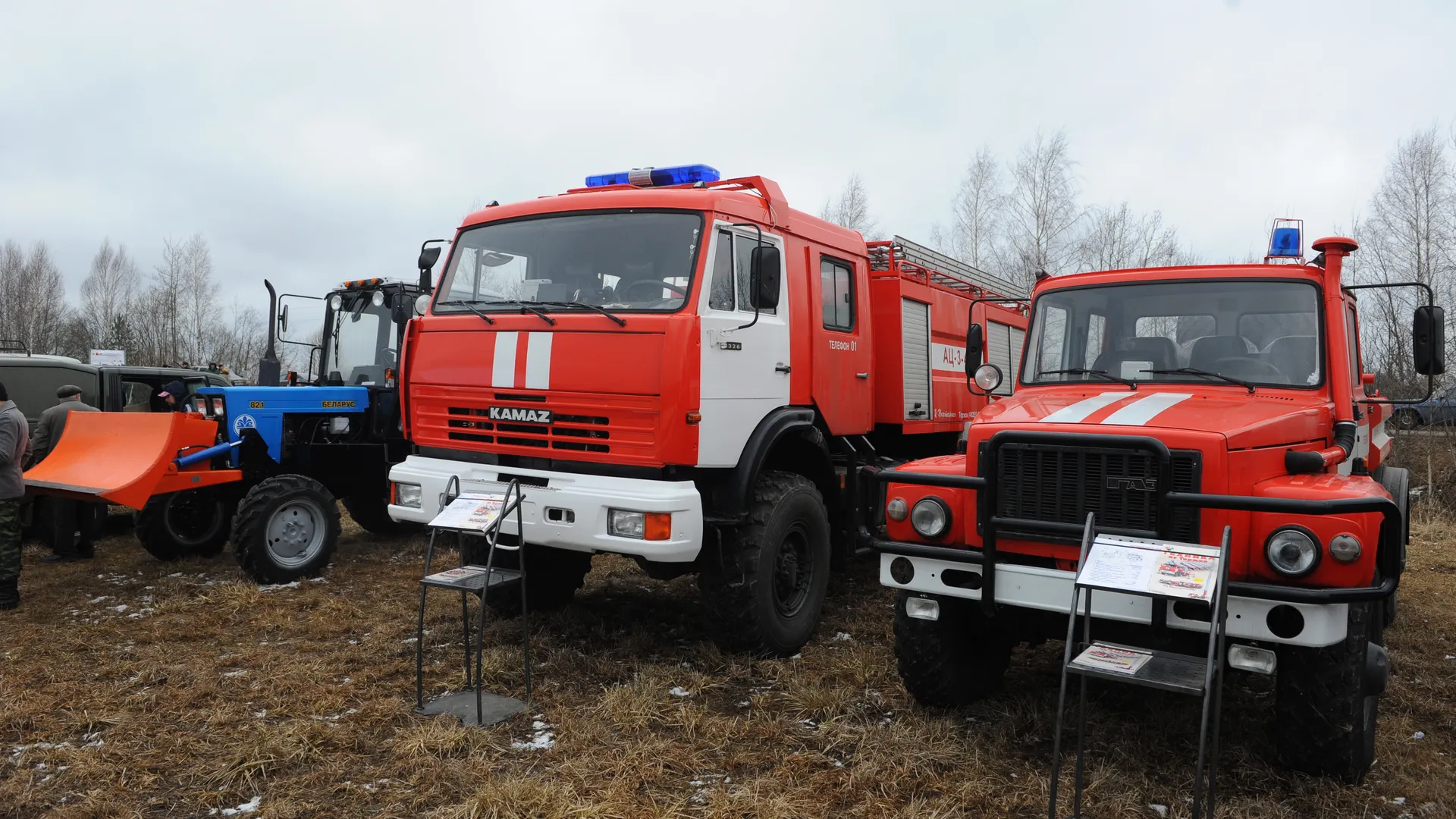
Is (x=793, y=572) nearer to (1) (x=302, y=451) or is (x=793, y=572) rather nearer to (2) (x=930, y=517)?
(2) (x=930, y=517)

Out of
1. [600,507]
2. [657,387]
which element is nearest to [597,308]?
[657,387]

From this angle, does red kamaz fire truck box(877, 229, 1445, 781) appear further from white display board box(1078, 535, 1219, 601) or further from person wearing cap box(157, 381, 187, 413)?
person wearing cap box(157, 381, 187, 413)

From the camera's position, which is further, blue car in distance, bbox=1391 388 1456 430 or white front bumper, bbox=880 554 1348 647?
blue car in distance, bbox=1391 388 1456 430

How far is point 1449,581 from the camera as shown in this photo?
25.1ft

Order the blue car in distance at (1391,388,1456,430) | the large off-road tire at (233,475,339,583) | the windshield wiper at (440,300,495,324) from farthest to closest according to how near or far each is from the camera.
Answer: the blue car in distance at (1391,388,1456,430) → the large off-road tire at (233,475,339,583) → the windshield wiper at (440,300,495,324)

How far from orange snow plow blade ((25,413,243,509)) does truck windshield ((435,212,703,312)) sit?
298cm

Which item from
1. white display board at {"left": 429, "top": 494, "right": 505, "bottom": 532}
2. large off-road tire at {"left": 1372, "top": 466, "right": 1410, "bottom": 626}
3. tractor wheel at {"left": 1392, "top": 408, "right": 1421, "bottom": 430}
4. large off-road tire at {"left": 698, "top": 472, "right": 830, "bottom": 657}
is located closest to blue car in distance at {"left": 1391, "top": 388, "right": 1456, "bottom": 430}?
tractor wheel at {"left": 1392, "top": 408, "right": 1421, "bottom": 430}

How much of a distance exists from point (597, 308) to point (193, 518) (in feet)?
17.5

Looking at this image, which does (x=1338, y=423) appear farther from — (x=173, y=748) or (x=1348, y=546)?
(x=173, y=748)

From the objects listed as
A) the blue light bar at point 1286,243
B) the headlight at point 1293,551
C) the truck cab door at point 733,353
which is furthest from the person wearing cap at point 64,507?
the blue light bar at point 1286,243

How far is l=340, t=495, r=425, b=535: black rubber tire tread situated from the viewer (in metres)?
9.02

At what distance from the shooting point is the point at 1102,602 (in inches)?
140

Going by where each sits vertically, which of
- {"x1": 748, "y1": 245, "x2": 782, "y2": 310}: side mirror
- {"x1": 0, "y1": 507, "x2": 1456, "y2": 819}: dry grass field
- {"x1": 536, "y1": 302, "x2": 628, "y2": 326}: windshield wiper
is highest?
{"x1": 748, "y1": 245, "x2": 782, "y2": 310}: side mirror

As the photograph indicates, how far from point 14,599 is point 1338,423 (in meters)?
8.22
